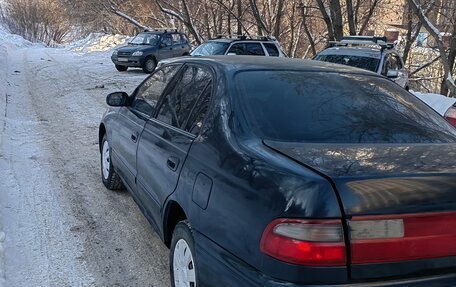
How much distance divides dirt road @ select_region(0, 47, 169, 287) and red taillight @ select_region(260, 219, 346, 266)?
5.79 feet

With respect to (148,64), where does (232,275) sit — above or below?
above

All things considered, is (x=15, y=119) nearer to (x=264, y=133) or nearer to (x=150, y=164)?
(x=150, y=164)

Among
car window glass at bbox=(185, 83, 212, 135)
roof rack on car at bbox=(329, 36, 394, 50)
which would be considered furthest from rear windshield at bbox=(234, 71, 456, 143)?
roof rack on car at bbox=(329, 36, 394, 50)

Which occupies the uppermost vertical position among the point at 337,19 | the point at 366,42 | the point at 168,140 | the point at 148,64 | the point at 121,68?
the point at 337,19

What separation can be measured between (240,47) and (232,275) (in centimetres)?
1278

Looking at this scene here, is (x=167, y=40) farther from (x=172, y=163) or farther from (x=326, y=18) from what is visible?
(x=172, y=163)

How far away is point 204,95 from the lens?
3107mm

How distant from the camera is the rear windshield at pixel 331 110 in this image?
8.63 feet

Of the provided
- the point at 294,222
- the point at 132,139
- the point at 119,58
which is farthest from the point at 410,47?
the point at 294,222

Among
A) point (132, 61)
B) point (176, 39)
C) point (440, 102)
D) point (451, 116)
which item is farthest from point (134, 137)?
point (176, 39)

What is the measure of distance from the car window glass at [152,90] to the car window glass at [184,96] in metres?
0.21

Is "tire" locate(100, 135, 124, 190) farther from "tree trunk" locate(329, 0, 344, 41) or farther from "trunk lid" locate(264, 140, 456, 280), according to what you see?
"tree trunk" locate(329, 0, 344, 41)

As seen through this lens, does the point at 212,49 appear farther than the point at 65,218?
Yes

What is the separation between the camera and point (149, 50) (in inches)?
791
